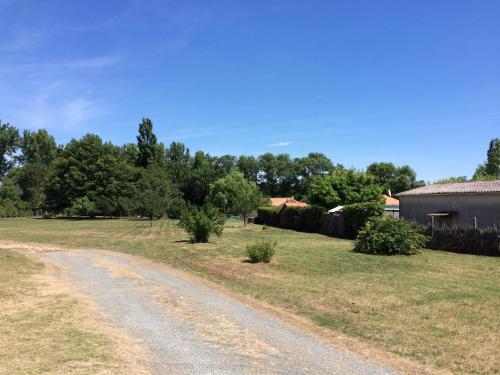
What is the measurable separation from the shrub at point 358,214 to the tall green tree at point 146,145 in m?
51.6

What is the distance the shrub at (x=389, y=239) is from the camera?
19891mm

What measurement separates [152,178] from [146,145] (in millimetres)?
14965

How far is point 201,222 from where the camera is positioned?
968 inches

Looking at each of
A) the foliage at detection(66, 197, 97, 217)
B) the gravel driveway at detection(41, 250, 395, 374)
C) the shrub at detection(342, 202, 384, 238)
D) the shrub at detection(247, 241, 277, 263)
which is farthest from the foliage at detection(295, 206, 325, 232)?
the foliage at detection(66, 197, 97, 217)

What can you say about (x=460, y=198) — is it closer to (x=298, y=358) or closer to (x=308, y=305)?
(x=308, y=305)

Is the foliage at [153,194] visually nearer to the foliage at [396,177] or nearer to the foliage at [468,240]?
the foliage at [468,240]

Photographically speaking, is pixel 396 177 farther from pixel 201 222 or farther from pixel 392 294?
pixel 392 294

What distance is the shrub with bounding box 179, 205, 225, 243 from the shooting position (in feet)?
81.0

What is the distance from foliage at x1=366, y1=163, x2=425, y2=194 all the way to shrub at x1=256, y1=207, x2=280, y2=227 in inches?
1357

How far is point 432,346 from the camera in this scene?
21.4 feet

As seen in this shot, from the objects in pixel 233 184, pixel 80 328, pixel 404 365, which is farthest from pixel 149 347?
pixel 233 184

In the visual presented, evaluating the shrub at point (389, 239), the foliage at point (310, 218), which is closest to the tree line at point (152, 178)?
the foliage at point (310, 218)

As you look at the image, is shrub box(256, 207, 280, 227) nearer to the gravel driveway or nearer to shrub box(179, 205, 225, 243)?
shrub box(179, 205, 225, 243)

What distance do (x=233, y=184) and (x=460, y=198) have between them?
143 ft
